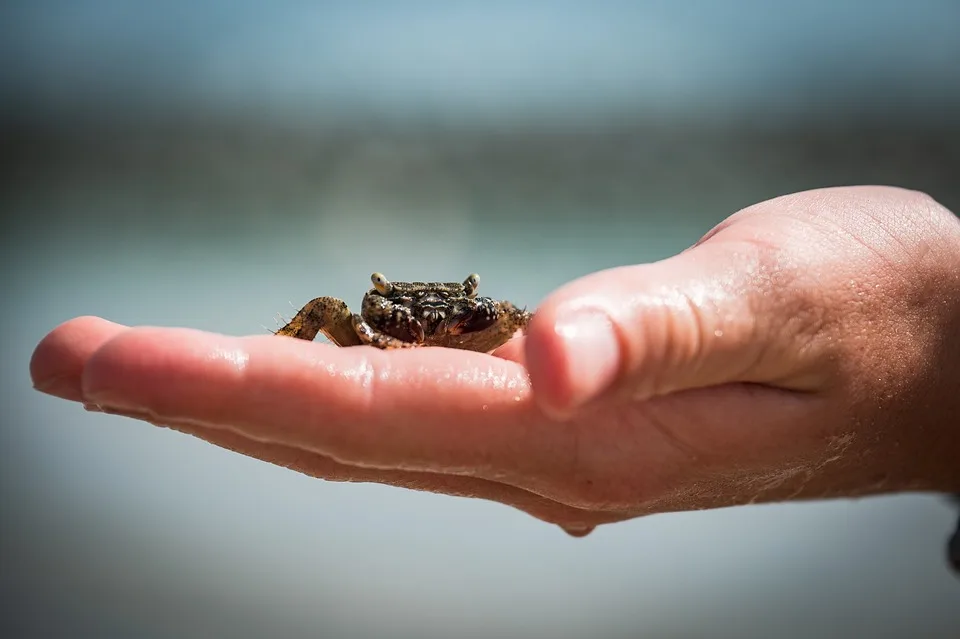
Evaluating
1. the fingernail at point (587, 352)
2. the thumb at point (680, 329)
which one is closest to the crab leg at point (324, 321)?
the thumb at point (680, 329)

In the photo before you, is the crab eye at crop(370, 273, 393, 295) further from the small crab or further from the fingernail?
the fingernail

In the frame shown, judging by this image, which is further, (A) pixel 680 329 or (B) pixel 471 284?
(B) pixel 471 284

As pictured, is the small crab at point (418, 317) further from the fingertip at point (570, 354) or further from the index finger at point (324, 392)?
the fingertip at point (570, 354)

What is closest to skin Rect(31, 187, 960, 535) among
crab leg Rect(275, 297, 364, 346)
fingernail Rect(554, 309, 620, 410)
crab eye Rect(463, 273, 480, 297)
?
fingernail Rect(554, 309, 620, 410)

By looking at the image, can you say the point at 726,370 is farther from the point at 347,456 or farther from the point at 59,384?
the point at 59,384

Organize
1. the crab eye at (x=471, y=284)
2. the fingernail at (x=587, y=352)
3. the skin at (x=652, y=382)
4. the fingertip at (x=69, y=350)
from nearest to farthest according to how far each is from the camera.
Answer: the fingernail at (x=587, y=352), the skin at (x=652, y=382), the fingertip at (x=69, y=350), the crab eye at (x=471, y=284)

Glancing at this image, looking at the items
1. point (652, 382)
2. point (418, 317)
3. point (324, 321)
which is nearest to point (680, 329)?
point (652, 382)

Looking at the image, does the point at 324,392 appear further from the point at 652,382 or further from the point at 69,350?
the point at 652,382
